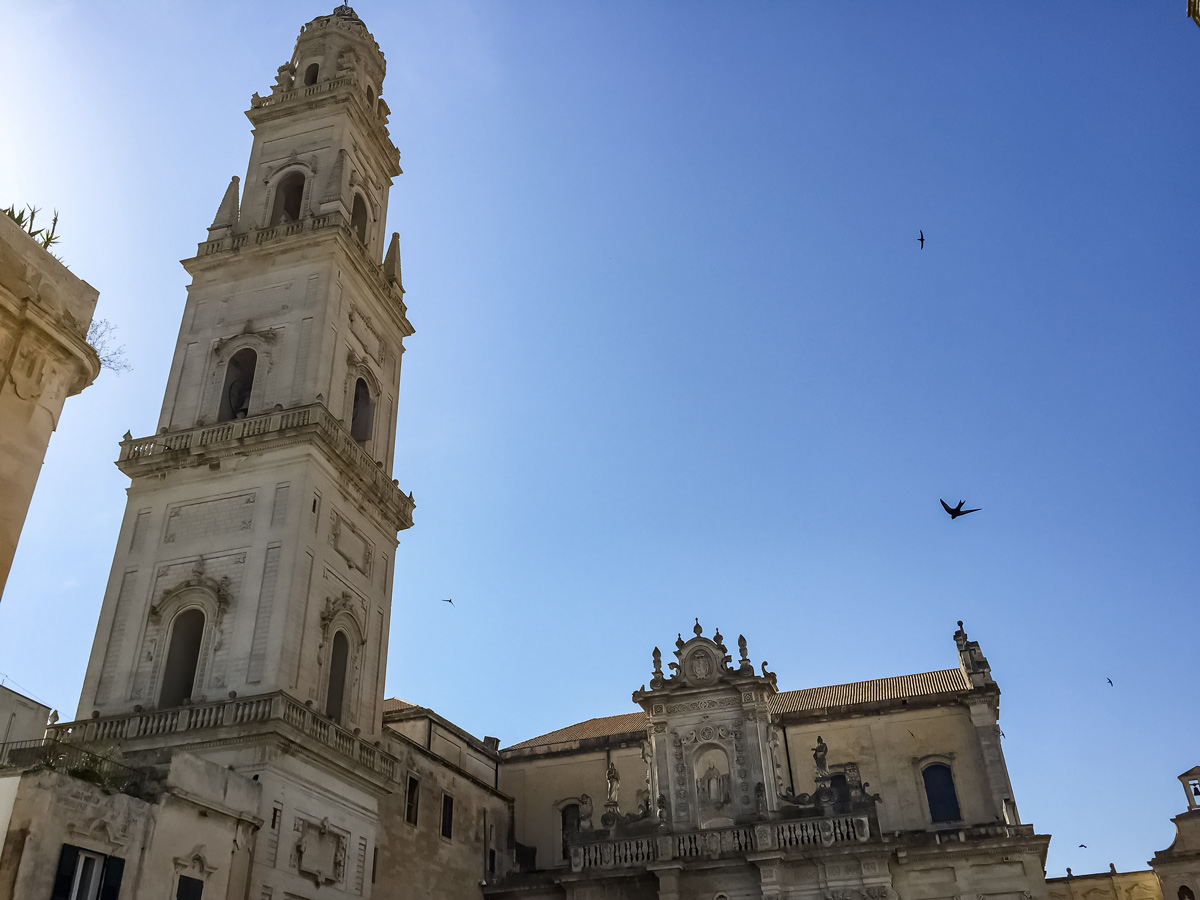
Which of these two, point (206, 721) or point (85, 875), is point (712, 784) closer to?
point (206, 721)

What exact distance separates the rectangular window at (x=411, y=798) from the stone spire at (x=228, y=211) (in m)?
16.6

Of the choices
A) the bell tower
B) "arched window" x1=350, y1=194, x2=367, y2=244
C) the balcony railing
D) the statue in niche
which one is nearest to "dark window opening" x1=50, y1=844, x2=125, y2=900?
the balcony railing

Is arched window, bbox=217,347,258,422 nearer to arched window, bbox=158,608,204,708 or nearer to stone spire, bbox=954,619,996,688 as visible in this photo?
arched window, bbox=158,608,204,708

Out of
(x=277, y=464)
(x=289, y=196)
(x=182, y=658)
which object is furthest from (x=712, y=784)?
(x=289, y=196)

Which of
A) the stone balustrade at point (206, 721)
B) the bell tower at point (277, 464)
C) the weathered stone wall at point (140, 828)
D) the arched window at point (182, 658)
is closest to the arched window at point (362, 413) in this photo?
the bell tower at point (277, 464)

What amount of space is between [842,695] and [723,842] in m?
9.54

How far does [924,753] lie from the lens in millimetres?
31812

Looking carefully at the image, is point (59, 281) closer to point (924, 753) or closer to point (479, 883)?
point (479, 883)

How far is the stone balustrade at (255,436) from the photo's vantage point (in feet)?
79.5

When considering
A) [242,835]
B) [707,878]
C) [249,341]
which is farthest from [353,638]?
[707,878]

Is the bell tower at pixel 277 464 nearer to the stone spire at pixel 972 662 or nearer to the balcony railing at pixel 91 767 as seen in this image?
the balcony railing at pixel 91 767

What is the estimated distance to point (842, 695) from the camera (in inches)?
1384

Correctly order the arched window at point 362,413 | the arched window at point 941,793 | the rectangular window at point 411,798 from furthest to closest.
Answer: the arched window at point 941,793, the arched window at point 362,413, the rectangular window at point 411,798

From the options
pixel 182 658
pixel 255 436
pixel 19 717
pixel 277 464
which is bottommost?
pixel 19 717
